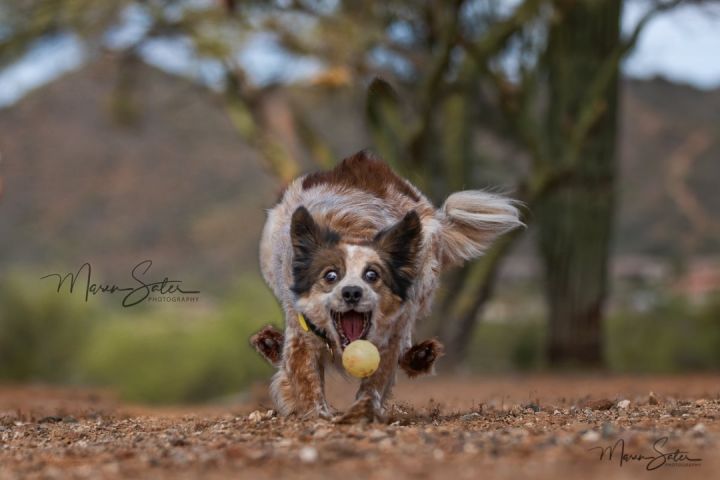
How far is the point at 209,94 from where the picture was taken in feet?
68.2

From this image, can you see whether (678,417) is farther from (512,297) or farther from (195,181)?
(195,181)

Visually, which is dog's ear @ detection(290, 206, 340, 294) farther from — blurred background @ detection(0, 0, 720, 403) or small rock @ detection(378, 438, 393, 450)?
blurred background @ detection(0, 0, 720, 403)

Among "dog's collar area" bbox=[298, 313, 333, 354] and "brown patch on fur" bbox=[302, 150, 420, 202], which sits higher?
"brown patch on fur" bbox=[302, 150, 420, 202]

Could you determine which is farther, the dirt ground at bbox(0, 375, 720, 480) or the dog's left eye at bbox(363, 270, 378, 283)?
the dog's left eye at bbox(363, 270, 378, 283)

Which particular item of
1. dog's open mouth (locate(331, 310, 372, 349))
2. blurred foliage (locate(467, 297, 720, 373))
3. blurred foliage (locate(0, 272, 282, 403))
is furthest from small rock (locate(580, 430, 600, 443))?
blurred foliage (locate(467, 297, 720, 373))

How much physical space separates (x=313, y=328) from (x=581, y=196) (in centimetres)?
1258

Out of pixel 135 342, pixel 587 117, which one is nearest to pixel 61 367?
pixel 135 342

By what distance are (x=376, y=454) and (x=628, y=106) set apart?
46.9 m

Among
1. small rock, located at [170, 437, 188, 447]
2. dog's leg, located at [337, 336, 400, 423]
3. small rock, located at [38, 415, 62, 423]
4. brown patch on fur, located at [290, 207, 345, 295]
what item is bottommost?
small rock, located at [38, 415, 62, 423]

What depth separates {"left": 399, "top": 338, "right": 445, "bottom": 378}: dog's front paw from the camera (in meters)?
7.62

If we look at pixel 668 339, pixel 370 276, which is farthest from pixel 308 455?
pixel 668 339

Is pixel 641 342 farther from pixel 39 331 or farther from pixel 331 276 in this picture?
pixel 331 276

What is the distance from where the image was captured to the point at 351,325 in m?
6.53

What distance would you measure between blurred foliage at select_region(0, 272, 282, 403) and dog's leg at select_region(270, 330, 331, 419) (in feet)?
41.5
